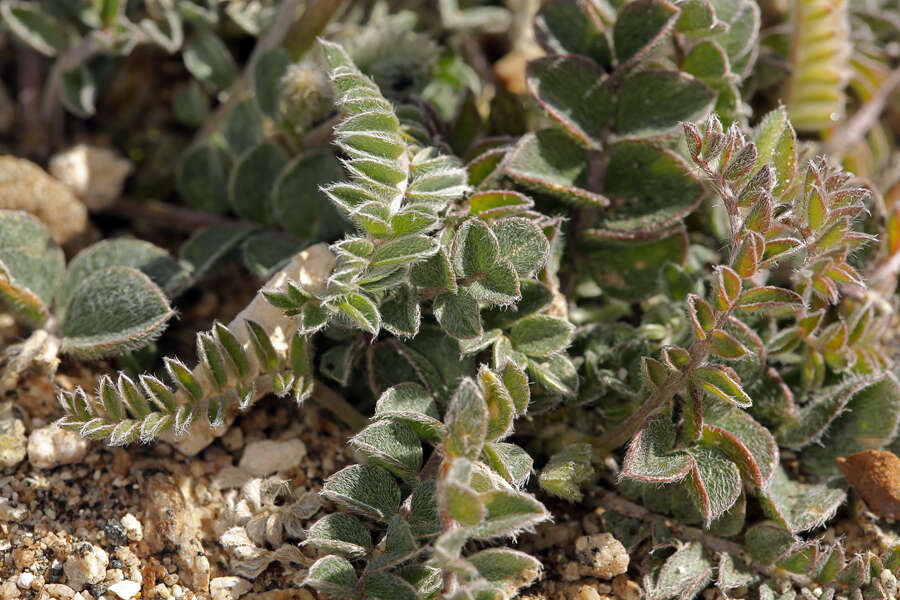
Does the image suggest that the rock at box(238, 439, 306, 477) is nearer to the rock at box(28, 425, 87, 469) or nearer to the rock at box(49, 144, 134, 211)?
the rock at box(28, 425, 87, 469)

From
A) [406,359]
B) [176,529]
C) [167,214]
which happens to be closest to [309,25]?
[167,214]

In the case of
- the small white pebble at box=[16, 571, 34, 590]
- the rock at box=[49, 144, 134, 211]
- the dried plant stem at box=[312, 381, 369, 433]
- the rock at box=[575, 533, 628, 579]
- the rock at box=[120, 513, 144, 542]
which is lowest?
the small white pebble at box=[16, 571, 34, 590]

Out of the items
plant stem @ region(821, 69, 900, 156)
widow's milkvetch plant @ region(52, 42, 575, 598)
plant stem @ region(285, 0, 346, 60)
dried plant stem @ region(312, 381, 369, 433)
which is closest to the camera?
widow's milkvetch plant @ region(52, 42, 575, 598)

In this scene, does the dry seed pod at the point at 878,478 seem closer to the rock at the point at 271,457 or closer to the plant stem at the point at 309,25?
the rock at the point at 271,457

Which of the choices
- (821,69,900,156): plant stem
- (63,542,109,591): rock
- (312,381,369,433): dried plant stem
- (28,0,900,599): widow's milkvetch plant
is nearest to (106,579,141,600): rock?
(63,542,109,591): rock

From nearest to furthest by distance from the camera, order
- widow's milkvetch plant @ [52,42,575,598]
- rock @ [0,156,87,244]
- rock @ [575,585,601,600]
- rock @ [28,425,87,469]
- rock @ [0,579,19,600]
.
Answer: widow's milkvetch plant @ [52,42,575,598]
rock @ [0,579,19,600]
rock @ [575,585,601,600]
rock @ [28,425,87,469]
rock @ [0,156,87,244]

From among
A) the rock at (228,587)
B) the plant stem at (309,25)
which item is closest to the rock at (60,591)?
the rock at (228,587)

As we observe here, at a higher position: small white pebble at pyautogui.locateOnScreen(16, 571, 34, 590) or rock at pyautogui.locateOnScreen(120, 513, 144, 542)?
rock at pyautogui.locateOnScreen(120, 513, 144, 542)
